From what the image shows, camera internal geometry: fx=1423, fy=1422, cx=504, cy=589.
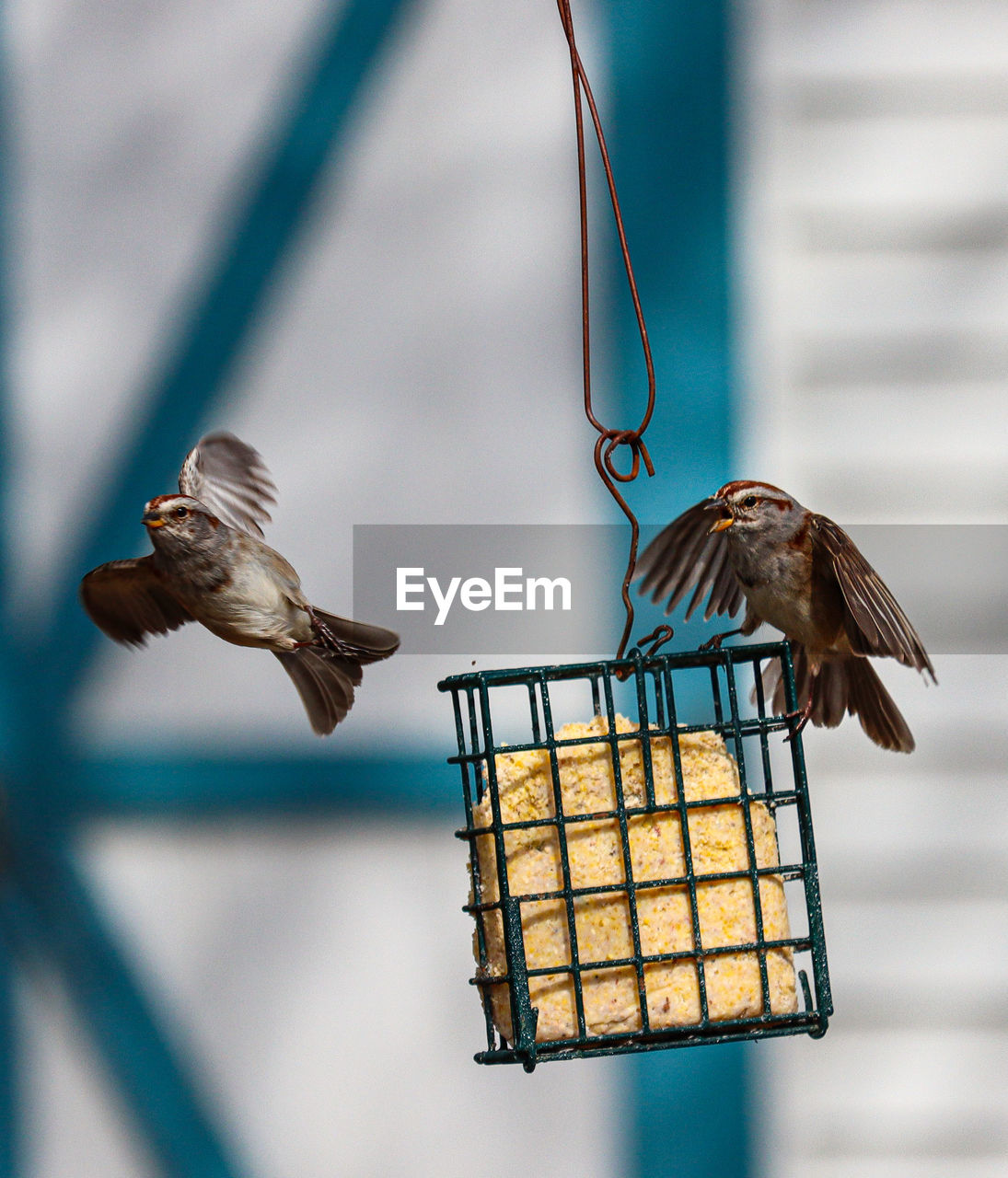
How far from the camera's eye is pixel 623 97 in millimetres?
3090

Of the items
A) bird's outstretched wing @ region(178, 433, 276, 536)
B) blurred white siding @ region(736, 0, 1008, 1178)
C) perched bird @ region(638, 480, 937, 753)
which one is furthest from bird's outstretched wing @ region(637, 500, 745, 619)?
blurred white siding @ region(736, 0, 1008, 1178)

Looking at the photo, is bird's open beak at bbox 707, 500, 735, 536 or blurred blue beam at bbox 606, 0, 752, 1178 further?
blurred blue beam at bbox 606, 0, 752, 1178

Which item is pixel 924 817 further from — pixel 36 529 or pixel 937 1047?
pixel 36 529

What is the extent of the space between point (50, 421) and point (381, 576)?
0.82 meters

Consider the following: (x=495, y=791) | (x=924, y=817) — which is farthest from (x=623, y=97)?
(x=495, y=791)

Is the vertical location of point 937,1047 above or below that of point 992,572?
below

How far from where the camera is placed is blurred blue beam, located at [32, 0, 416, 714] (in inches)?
123

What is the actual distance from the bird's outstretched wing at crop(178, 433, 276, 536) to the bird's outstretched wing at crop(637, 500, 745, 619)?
54cm

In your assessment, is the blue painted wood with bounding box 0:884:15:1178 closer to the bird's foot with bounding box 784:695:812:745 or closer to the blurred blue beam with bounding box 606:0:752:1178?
the blurred blue beam with bounding box 606:0:752:1178

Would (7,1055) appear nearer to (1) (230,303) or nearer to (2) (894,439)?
(1) (230,303)

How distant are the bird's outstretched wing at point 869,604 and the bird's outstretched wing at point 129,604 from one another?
77cm

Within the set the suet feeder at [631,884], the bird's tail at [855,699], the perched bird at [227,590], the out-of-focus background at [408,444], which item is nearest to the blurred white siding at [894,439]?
the out-of-focus background at [408,444]

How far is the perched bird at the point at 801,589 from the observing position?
5.43 feet

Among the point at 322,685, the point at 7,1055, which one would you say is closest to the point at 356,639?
the point at 322,685
